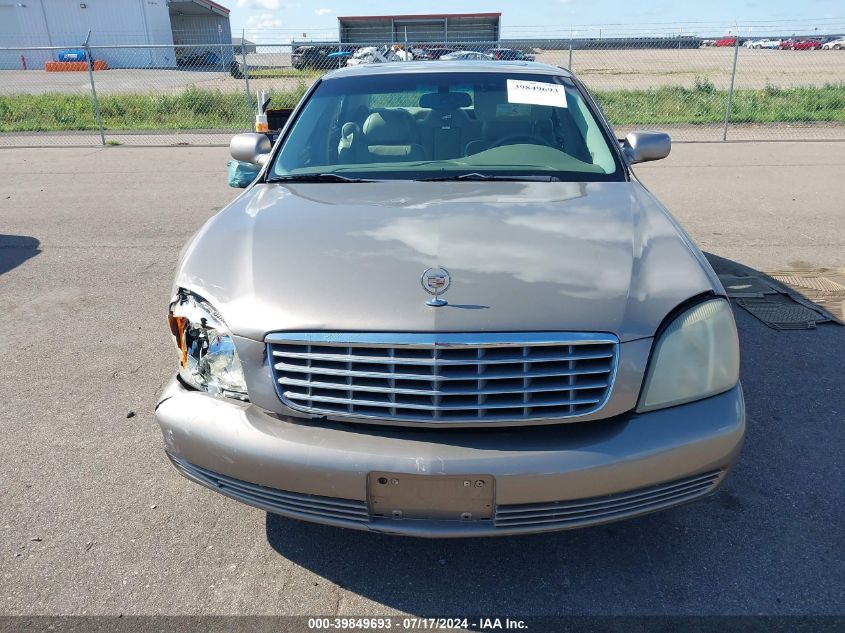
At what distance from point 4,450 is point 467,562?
226 centimetres

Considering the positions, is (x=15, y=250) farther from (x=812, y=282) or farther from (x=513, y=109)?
(x=812, y=282)

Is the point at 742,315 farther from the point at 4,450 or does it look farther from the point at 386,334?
the point at 4,450

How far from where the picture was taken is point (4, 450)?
3238 mm

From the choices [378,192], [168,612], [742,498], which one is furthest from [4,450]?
[742,498]

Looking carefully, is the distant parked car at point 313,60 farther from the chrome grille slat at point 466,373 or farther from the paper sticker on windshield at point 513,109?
the chrome grille slat at point 466,373

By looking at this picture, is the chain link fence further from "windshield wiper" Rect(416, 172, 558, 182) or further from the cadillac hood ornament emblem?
the cadillac hood ornament emblem

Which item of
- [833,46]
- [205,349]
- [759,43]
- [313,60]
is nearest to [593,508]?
[205,349]

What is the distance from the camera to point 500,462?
2033mm

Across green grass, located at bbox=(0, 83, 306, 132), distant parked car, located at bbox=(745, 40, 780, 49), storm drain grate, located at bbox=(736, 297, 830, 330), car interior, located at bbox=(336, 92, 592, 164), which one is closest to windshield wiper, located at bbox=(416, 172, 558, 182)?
car interior, located at bbox=(336, 92, 592, 164)

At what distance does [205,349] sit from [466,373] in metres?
0.91

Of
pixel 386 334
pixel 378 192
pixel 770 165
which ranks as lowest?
pixel 770 165

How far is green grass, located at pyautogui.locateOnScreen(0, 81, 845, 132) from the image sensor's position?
48.9ft

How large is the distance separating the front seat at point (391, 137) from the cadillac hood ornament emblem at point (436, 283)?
138 cm

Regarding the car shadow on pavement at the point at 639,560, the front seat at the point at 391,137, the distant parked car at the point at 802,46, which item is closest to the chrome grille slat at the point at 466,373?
the car shadow on pavement at the point at 639,560
